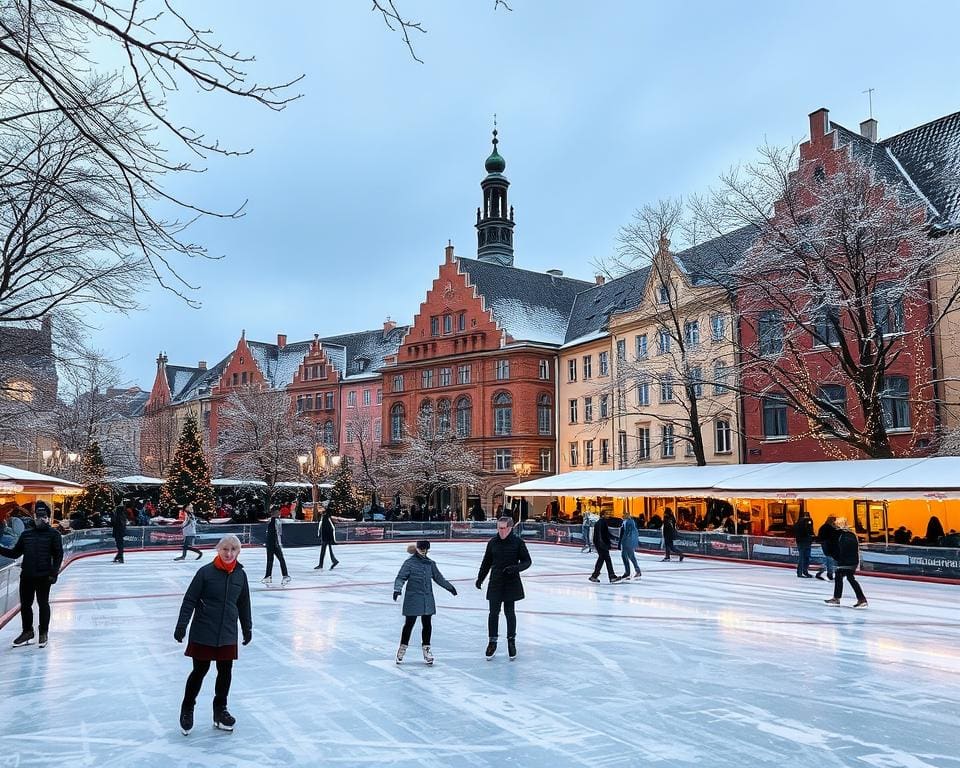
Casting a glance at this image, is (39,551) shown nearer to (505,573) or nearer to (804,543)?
(505,573)

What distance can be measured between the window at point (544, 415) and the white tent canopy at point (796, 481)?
17514 mm

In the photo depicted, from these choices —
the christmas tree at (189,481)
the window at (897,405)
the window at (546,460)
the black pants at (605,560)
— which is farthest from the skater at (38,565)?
the window at (546,460)

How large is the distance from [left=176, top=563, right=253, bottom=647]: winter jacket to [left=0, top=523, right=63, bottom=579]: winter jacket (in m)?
5.22

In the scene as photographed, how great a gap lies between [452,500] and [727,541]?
3234 centimetres

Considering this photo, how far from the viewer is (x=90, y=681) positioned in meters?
9.38

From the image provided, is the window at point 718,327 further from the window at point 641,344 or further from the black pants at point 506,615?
the black pants at point 506,615

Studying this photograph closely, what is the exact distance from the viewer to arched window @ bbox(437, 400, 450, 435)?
58938 mm

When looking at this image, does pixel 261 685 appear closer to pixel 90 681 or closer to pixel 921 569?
pixel 90 681

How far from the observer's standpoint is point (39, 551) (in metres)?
11.3

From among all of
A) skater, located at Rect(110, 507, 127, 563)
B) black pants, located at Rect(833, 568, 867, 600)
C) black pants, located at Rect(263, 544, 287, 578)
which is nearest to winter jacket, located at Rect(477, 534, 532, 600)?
black pants, located at Rect(833, 568, 867, 600)

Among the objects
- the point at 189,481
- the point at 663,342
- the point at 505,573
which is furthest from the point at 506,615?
the point at 189,481

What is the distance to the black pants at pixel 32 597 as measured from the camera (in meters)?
11.3

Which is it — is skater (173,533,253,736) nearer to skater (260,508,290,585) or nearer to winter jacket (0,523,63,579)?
winter jacket (0,523,63,579)

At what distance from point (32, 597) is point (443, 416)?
160ft
